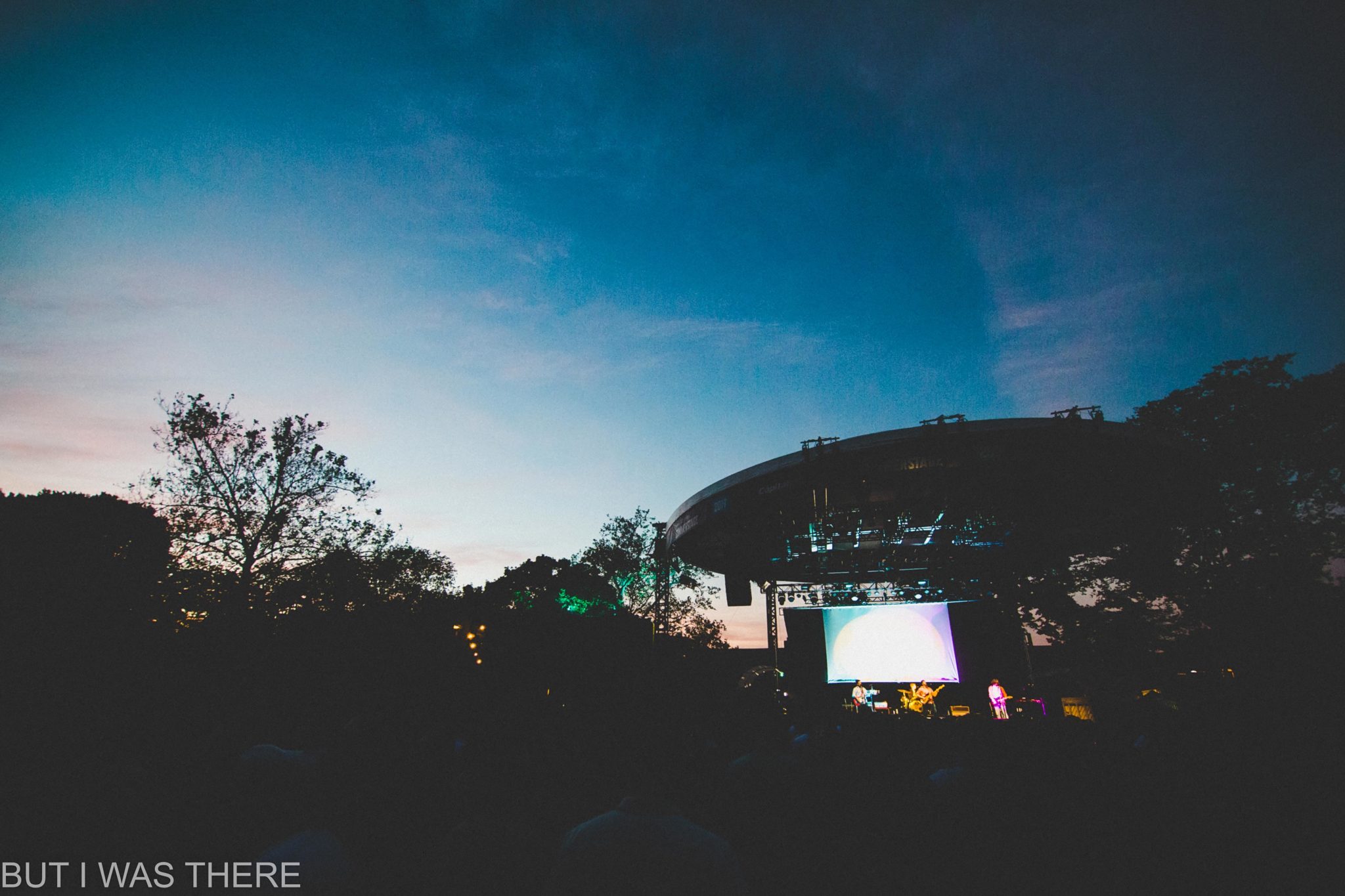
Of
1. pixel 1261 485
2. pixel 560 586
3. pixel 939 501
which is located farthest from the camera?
pixel 560 586

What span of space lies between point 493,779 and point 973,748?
791 cm

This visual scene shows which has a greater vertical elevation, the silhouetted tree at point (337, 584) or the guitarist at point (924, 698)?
the silhouetted tree at point (337, 584)

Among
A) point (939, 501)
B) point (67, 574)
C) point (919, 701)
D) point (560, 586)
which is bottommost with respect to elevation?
point (919, 701)

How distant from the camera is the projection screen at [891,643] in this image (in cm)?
1775

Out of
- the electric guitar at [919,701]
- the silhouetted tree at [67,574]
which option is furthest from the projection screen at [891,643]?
the silhouetted tree at [67,574]

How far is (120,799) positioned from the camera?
3.55m

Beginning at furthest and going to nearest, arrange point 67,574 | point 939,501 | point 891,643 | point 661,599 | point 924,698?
point 661,599 → point 891,643 → point 924,698 → point 939,501 → point 67,574

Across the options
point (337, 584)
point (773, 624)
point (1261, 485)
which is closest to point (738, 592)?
point (773, 624)

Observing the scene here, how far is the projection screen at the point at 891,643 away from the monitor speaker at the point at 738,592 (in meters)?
3.78

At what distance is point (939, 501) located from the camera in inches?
521

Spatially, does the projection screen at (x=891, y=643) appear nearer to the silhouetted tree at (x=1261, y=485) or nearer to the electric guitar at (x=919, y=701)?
the electric guitar at (x=919, y=701)

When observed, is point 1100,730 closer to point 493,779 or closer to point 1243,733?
point 1243,733

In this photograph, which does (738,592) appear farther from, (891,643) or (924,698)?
(924,698)

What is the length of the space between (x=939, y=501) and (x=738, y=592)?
8.00m
